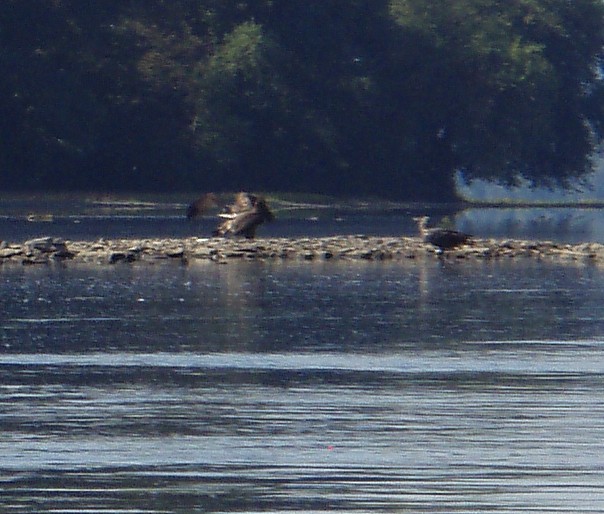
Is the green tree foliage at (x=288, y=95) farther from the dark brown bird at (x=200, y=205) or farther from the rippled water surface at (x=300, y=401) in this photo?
the rippled water surface at (x=300, y=401)

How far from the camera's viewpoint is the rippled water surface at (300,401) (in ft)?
36.9

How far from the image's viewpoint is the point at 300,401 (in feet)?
49.7

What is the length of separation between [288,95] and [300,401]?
64050 millimetres

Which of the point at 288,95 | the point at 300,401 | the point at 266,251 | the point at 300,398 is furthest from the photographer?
the point at 288,95

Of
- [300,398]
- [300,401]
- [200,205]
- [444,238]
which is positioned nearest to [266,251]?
[444,238]

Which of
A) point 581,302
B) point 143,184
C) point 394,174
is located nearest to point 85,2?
point 143,184

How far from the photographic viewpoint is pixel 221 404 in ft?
49.0

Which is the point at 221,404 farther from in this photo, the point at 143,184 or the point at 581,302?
the point at 143,184

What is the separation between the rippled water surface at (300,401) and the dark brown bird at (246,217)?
12.4m

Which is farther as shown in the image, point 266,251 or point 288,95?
point 288,95

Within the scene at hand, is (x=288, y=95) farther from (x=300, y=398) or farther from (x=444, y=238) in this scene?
(x=300, y=398)

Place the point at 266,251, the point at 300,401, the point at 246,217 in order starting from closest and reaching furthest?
the point at 300,401 < the point at 266,251 < the point at 246,217

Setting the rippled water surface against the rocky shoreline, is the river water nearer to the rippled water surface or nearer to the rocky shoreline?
the rippled water surface

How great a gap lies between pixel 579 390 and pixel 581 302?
1067 cm
